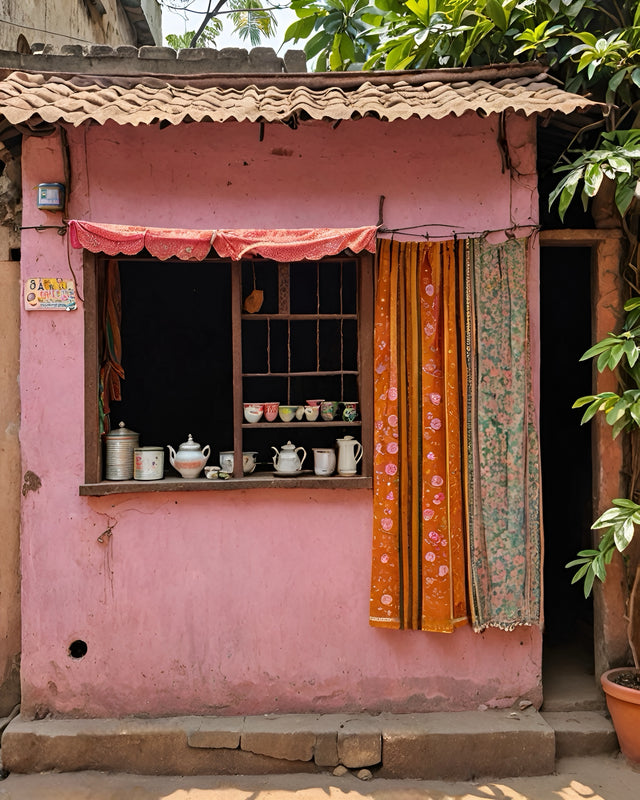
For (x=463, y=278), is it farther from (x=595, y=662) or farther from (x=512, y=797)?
(x=512, y=797)

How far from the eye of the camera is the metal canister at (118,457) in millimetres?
3695

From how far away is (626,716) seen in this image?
3359mm

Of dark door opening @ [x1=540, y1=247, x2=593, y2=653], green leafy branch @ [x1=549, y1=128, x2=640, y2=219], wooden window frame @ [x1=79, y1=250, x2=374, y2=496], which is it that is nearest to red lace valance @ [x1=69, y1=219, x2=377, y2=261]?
wooden window frame @ [x1=79, y1=250, x2=374, y2=496]

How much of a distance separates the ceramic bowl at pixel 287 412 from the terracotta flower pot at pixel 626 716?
2.27m

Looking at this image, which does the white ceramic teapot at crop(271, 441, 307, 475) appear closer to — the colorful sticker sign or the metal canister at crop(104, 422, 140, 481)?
the metal canister at crop(104, 422, 140, 481)

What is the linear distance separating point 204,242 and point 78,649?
2.37 meters

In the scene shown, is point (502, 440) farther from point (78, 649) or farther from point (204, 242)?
point (78, 649)

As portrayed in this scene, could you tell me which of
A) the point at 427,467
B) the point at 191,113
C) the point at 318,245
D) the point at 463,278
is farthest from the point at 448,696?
the point at 191,113

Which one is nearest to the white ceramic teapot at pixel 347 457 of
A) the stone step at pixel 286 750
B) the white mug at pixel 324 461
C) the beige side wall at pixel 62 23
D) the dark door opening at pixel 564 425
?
the white mug at pixel 324 461

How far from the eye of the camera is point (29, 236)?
356 cm

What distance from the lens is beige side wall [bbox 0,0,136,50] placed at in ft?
17.9

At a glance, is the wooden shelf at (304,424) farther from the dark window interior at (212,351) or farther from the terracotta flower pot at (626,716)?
the terracotta flower pot at (626,716)

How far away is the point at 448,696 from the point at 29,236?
3.48m

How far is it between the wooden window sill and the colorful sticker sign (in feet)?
3.29
